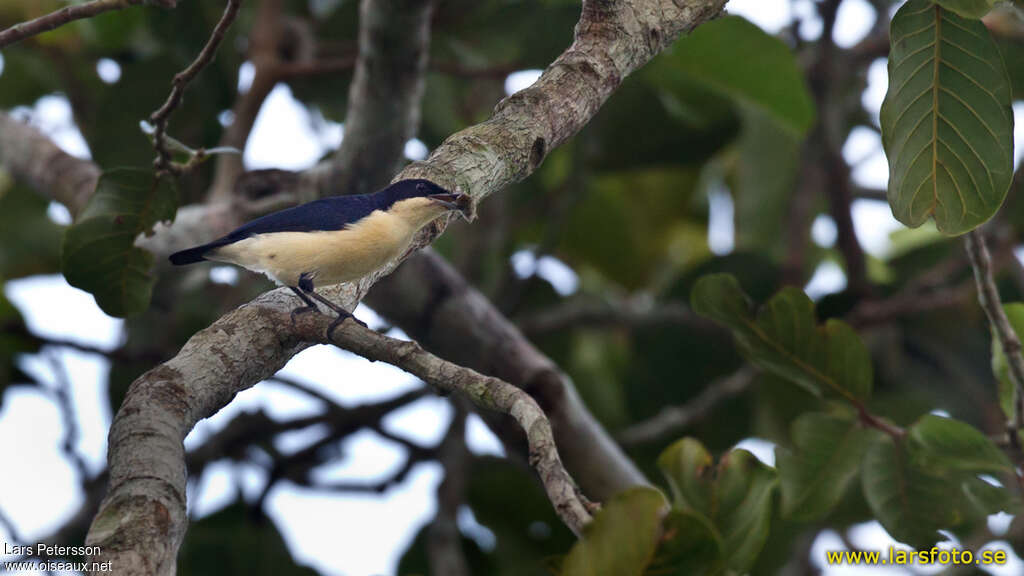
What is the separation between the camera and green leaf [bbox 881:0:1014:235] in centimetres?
253

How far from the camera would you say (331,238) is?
9.46 ft

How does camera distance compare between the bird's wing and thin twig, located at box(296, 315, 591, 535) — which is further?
the bird's wing

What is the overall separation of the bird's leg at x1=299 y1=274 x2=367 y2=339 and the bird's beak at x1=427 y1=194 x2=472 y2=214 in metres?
0.32

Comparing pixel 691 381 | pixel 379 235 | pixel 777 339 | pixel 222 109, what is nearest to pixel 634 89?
pixel 691 381

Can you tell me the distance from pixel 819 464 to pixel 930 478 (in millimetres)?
312

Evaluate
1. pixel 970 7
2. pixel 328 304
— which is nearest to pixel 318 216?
pixel 328 304

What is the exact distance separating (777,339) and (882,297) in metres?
2.69

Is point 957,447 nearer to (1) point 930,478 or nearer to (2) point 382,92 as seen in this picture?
(1) point 930,478

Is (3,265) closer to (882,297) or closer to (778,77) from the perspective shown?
(778,77)

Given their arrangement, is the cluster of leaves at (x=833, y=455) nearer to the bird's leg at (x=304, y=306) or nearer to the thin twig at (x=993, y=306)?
the thin twig at (x=993, y=306)

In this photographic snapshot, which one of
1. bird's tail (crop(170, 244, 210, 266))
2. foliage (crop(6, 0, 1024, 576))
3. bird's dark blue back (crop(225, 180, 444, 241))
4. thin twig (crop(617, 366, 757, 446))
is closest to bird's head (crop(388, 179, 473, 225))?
bird's dark blue back (crop(225, 180, 444, 241))

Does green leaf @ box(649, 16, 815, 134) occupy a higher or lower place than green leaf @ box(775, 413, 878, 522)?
higher

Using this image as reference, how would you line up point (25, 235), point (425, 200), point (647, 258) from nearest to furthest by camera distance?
point (425, 200), point (25, 235), point (647, 258)

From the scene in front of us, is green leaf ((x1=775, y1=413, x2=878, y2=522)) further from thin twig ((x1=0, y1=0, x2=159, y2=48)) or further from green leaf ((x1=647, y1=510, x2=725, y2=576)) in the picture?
thin twig ((x1=0, y1=0, x2=159, y2=48))
